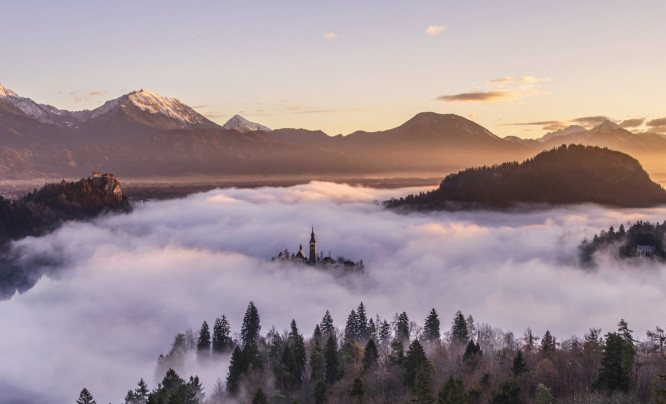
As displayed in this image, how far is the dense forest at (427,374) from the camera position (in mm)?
68125

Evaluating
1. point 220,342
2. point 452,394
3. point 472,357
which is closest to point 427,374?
point 452,394

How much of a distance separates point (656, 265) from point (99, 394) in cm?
19002

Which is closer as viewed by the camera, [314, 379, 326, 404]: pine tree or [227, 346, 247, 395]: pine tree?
[314, 379, 326, 404]: pine tree

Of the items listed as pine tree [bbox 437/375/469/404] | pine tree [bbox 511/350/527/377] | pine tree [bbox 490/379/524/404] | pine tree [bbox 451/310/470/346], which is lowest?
pine tree [bbox 451/310/470/346]

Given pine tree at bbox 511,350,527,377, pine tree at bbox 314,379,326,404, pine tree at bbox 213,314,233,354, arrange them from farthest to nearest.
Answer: pine tree at bbox 213,314,233,354, pine tree at bbox 314,379,326,404, pine tree at bbox 511,350,527,377

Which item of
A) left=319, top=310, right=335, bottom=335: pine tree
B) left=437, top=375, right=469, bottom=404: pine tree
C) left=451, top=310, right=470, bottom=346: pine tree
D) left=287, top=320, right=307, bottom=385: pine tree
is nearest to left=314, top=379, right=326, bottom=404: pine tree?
left=287, top=320, right=307, bottom=385: pine tree

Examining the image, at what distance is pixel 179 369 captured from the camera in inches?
4749

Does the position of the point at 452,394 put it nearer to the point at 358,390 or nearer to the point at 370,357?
the point at 358,390

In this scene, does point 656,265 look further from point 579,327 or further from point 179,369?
point 179,369

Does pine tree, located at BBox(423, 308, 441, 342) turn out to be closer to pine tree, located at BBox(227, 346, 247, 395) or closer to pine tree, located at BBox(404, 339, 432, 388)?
pine tree, located at BBox(404, 339, 432, 388)

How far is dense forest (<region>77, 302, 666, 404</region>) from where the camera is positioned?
6812cm

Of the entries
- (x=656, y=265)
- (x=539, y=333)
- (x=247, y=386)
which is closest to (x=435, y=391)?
(x=247, y=386)

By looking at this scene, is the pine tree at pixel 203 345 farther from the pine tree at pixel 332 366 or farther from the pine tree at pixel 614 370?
the pine tree at pixel 614 370

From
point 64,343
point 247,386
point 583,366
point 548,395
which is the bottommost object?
point 64,343
